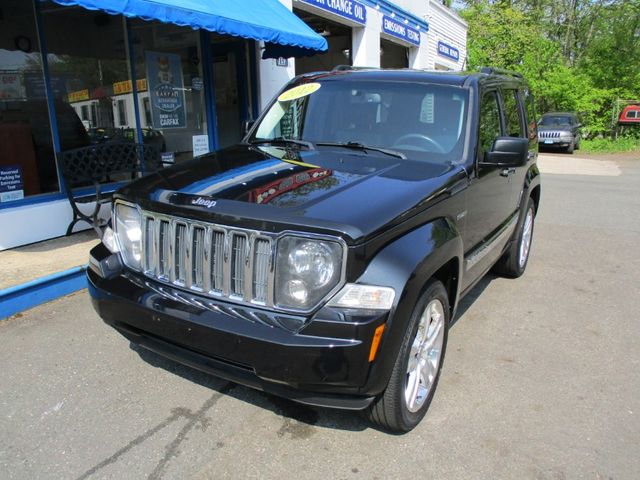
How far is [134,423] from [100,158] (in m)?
4.20

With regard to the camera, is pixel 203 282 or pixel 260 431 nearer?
pixel 203 282

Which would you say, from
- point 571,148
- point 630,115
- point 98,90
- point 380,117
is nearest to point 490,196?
point 380,117

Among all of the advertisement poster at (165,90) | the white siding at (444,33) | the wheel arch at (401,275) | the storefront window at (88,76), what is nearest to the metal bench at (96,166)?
the storefront window at (88,76)

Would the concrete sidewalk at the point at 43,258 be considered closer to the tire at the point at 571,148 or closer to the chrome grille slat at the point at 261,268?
the chrome grille slat at the point at 261,268

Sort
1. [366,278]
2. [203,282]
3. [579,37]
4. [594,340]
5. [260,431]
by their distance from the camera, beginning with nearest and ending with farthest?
[366,278]
[203,282]
[260,431]
[594,340]
[579,37]

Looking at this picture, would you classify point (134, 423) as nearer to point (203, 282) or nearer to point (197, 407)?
point (197, 407)

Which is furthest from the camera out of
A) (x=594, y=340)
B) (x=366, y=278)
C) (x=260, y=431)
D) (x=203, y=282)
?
(x=594, y=340)

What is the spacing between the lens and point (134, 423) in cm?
288

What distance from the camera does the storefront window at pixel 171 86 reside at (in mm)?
7621

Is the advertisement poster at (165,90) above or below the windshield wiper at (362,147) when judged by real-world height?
above

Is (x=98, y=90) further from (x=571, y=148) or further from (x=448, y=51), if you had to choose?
(x=571, y=148)

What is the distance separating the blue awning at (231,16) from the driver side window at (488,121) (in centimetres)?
320

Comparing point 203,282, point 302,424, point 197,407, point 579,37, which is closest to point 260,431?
point 302,424

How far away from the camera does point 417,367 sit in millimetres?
2822
